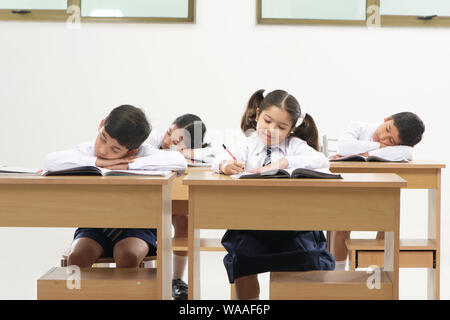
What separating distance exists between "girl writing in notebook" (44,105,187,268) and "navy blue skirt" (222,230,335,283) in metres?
0.34

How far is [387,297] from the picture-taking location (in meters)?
1.69

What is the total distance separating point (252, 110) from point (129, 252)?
0.78 meters

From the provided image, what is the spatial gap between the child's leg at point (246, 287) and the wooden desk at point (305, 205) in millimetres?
306

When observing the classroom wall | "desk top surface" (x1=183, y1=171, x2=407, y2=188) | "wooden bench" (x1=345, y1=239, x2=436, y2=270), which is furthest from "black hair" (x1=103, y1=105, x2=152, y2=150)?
the classroom wall

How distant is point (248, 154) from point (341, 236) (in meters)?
0.97

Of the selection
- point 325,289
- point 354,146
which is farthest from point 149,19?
point 325,289

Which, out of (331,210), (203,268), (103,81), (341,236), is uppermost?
(103,81)

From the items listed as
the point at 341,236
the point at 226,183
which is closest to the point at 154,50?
the point at 341,236

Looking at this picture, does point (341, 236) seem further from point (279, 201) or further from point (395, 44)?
point (395, 44)

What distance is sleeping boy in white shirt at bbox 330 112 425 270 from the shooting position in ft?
9.30

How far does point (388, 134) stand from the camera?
3.00 m

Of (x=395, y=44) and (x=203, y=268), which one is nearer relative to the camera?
(x=203, y=268)

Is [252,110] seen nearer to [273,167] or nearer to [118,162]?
[273,167]

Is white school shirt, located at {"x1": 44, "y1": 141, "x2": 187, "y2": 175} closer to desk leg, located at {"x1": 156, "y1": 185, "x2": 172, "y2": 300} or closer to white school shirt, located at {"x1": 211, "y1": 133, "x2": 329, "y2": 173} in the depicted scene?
desk leg, located at {"x1": 156, "y1": 185, "x2": 172, "y2": 300}
